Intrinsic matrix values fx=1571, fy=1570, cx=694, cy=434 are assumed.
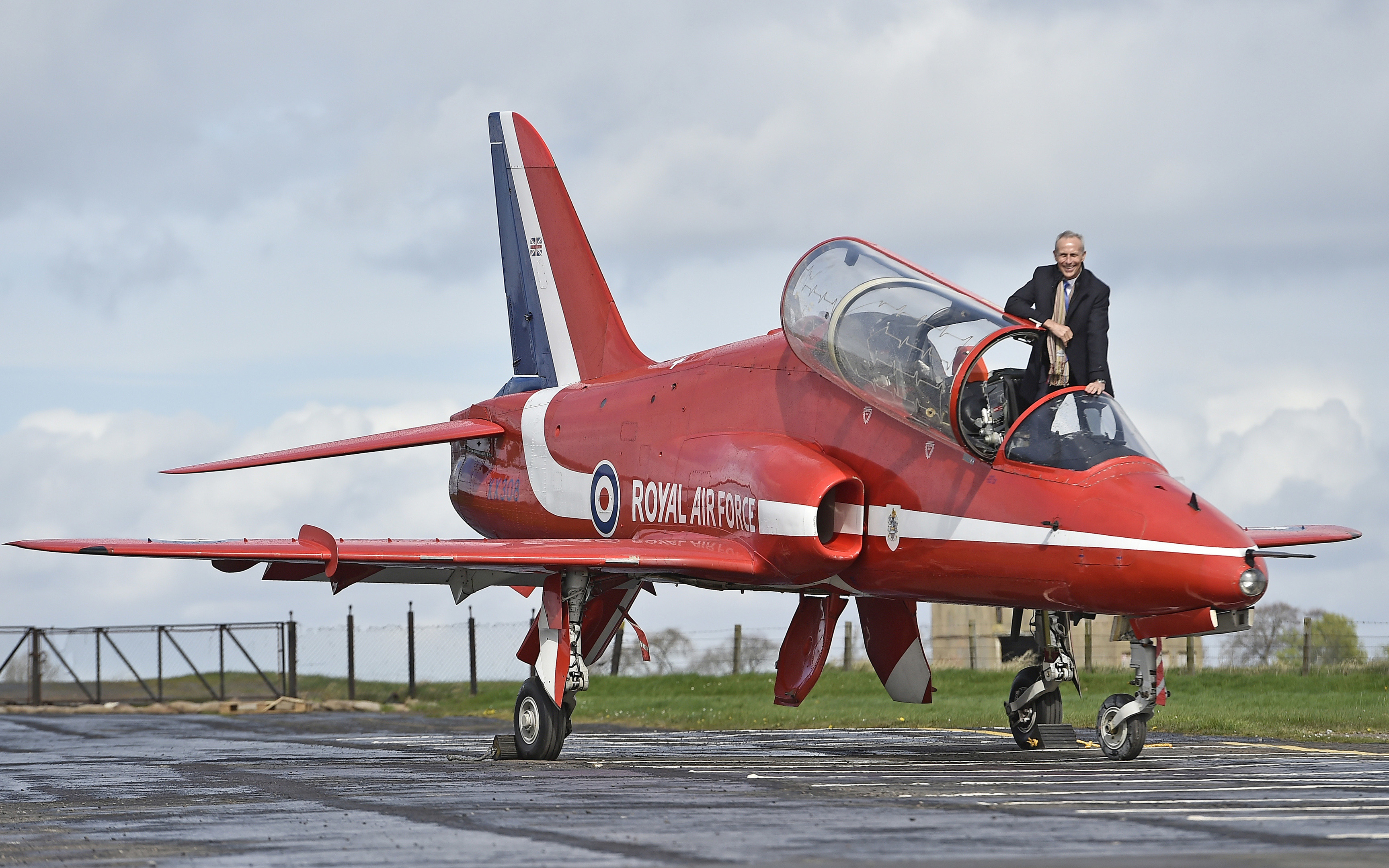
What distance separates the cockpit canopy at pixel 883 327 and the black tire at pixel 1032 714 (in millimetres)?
2814

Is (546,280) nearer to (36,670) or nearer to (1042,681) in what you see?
(1042,681)

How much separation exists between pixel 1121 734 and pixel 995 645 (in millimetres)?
27162

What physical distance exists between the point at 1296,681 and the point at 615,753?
42.3 ft

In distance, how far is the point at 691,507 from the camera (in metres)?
14.5

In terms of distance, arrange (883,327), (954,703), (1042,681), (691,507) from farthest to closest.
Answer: (954,703) < (691,507) < (1042,681) < (883,327)

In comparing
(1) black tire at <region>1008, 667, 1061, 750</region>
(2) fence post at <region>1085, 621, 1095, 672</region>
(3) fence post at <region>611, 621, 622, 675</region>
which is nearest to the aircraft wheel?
(1) black tire at <region>1008, 667, 1061, 750</region>

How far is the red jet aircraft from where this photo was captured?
1089cm

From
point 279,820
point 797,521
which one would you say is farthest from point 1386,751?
point 279,820

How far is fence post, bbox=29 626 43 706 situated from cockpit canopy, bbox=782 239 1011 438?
25.4 meters

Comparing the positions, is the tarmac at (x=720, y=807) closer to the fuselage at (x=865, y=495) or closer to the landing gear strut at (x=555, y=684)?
the landing gear strut at (x=555, y=684)

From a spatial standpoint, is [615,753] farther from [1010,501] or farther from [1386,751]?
[1386,751]

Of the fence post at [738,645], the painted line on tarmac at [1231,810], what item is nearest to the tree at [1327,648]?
the fence post at [738,645]

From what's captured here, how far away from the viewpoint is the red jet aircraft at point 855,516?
10.9 meters

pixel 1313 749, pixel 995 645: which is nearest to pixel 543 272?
pixel 1313 749
